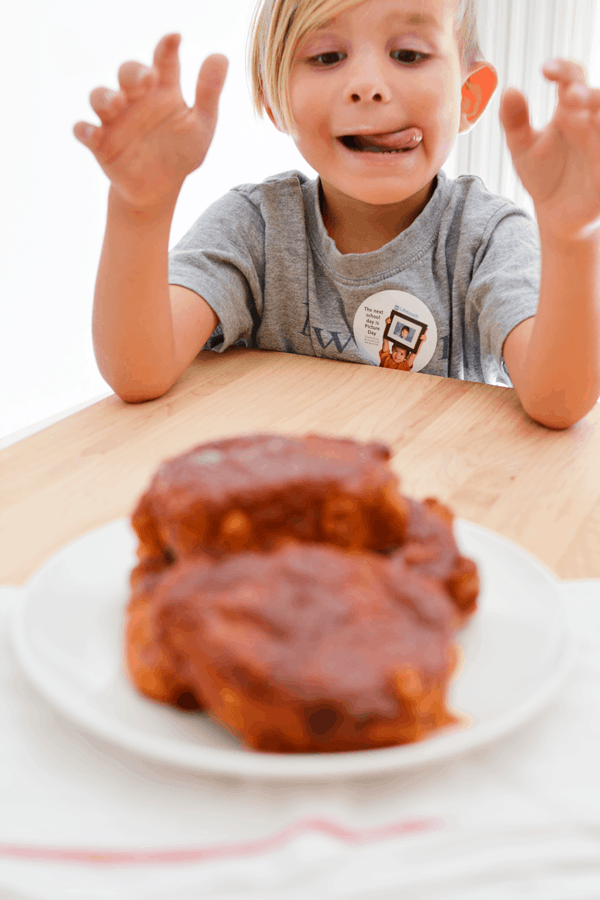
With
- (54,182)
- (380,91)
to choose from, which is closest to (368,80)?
(380,91)

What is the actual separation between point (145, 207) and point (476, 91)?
609mm

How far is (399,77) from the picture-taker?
3.15 feet

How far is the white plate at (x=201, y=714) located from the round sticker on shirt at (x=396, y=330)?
64 cm

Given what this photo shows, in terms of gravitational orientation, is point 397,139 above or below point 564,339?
above

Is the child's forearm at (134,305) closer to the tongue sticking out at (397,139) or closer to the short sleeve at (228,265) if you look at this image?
the short sleeve at (228,265)

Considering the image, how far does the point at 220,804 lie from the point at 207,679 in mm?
61

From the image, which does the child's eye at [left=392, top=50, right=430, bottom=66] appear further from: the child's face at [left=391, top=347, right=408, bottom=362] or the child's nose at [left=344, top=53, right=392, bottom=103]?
the child's face at [left=391, top=347, right=408, bottom=362]

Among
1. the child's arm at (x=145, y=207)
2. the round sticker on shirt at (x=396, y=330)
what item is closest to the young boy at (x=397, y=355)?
the round sticker on shirt at (x=396, y=330)

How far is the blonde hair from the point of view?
957 mm

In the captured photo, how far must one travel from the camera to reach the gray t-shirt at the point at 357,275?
105 centimetres

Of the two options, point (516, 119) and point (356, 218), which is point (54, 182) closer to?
point (356, 218)

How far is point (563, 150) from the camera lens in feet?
2.25

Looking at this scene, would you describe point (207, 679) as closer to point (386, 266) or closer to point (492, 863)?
point (492, 863)

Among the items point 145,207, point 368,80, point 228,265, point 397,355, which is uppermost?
point 368,80
